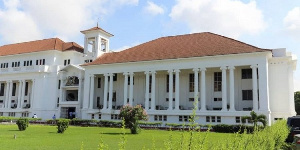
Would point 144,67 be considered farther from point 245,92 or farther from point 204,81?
point 245,92

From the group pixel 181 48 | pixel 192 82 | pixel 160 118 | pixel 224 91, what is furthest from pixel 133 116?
pixel 181 48

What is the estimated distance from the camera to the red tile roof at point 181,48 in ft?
113

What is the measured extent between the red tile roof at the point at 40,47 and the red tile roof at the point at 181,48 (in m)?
7.74

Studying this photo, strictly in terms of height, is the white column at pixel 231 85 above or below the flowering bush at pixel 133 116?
above

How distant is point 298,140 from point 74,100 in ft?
131

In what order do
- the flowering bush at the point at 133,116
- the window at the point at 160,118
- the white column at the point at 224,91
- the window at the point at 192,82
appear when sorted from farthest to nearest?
the window at the point at 192,82 → the window at the point at 160,118 → the white column at the point at 224,91 → the flowering bush at the point at 133,116

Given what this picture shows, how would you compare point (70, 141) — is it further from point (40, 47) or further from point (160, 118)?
point (40, 47)

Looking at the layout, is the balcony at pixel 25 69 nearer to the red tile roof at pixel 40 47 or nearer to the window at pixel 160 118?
the red tile roof at pixel 40 47

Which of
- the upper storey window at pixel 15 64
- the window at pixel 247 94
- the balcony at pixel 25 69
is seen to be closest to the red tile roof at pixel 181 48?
the window at pixel 247 94

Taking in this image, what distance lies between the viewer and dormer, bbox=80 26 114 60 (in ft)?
153

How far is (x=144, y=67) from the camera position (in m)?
38.6

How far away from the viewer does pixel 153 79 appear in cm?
3788

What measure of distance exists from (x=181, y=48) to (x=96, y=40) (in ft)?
52.3

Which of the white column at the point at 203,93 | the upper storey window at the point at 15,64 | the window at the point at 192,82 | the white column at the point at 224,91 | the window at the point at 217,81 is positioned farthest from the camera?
the upper storey window at the point at 15,64
